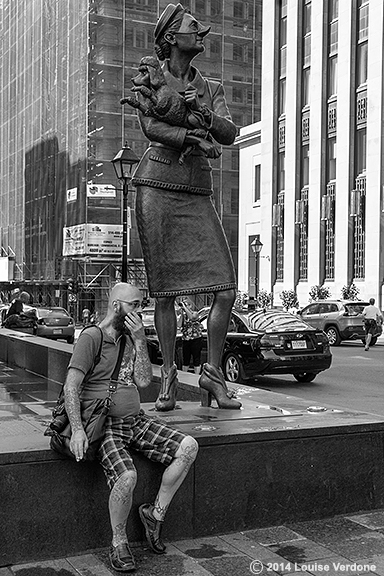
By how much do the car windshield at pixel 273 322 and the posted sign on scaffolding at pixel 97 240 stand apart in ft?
90.8

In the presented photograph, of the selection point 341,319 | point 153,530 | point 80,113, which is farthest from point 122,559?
point 80,113

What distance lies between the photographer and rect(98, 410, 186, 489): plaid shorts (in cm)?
456

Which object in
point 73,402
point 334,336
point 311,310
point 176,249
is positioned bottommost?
point 334,336

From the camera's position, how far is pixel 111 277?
46.4 m

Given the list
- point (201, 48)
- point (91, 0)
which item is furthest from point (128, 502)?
point (91, 0)

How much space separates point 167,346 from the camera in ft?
20.8

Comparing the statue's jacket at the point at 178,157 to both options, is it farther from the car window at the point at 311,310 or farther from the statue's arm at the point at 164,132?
the car window at the point at 311,310

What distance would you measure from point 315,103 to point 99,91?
37.7 feet

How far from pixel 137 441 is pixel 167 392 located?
1.51 metres

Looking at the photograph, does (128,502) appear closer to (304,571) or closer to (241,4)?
(304,571)

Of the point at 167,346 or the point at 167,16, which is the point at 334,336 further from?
the point at 167,16

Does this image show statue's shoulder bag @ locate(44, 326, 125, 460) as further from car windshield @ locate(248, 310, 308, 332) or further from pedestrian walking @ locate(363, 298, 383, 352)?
pedestrian walking @ locate(363, 298, 383, 352)

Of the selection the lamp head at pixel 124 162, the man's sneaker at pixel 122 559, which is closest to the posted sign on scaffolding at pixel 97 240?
the lamp head at pixel 124 162

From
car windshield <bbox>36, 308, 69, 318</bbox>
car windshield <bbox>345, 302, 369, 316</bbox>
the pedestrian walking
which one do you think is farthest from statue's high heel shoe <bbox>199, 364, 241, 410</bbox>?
car windshield <bbox>36, 308, 69, 318</bbox>
